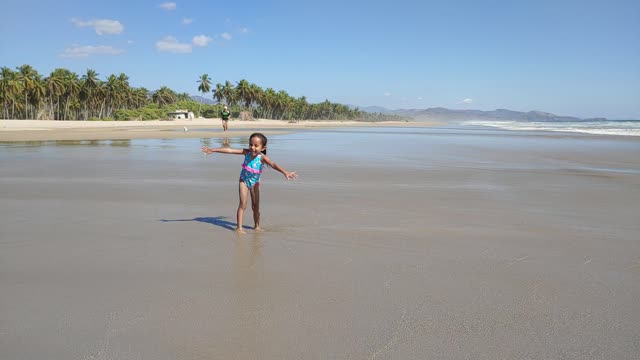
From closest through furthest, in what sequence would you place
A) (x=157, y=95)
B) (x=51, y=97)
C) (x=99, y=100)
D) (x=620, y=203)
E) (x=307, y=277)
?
1. (x=307, y=277)
2. (x=620, y=203)
3. (x=51, y=97)
4. (x=99, y=100)
5. (x=157, y=95)

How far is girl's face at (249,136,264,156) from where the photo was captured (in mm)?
5373

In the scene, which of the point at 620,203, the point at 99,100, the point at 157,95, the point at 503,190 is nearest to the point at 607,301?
the point at 620,203

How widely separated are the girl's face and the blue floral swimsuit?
2.7 inches

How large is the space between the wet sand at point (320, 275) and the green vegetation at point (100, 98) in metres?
85.9

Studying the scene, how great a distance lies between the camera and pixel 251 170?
18.3 feet

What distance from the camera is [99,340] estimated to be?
2650 mm

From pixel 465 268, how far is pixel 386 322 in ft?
4.74

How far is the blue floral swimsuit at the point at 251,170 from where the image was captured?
219 inches

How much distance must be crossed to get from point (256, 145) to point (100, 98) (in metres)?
103

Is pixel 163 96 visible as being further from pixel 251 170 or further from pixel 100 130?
pixel 251 170

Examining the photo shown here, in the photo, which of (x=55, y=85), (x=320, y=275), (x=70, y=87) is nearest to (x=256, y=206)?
(x=320, y=275)

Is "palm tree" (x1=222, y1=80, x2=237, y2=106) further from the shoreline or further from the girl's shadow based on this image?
the girl's shadow

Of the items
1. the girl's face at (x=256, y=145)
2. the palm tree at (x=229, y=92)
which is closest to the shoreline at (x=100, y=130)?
the girl's face at (x=256, y=145)

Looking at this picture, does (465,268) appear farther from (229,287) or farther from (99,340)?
(99,340)
